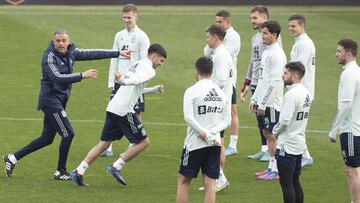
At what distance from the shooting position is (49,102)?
16766 mm

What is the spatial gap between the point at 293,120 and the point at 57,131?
427cm

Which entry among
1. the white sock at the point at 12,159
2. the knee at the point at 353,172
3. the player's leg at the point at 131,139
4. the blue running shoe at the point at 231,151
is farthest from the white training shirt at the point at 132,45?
the knee at the point at 353,172

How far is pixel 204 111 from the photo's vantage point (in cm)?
1416

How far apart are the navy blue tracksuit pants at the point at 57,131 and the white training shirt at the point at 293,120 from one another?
3.84 meters

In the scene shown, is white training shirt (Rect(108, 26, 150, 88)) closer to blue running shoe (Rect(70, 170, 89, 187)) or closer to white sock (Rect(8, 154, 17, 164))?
white sock (Rect(8, 154, 17, 164))

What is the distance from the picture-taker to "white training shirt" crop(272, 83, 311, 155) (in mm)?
14336

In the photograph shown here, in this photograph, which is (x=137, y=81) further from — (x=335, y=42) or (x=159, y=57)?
(x=335, y=42)

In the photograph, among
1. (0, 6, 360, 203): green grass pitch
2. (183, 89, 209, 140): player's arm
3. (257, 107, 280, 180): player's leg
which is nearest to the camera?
(183, 89, 209, 140): player's arm

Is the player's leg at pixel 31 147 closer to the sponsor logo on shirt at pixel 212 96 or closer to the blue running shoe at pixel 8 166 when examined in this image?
the blue running shoe at pixel 8 166

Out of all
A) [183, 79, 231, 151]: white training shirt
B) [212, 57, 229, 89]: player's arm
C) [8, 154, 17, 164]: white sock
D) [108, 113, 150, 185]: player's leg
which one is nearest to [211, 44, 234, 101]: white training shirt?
[212, 57, 229, 89]: player's arm

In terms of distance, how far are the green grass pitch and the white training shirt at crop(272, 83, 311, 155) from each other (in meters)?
1.58

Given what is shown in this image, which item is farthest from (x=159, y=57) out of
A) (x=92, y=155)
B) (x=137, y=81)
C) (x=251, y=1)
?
(x=251, y=1)

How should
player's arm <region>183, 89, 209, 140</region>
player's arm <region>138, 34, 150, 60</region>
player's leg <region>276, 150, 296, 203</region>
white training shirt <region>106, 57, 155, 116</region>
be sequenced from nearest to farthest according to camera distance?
1. player's arm <region>183, 89, 209, 140</region>
2. player's leg <region>276, 150, 296, 203</region>
3. white training shirt <region>106, 57, 155, 116</region>
4. player's arm <region>138, 34, 150, 60</region>

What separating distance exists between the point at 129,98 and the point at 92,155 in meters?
1.08
